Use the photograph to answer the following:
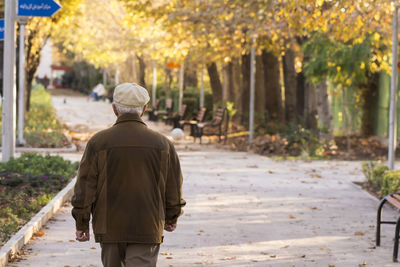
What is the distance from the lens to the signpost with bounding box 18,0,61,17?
1292 cm

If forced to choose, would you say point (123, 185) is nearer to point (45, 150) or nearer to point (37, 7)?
point (37, 7)

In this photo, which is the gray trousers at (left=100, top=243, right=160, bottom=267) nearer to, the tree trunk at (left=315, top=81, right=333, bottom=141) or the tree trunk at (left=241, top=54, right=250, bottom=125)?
the tree trunk at (left=315, top=81, right=333, bottom=141)

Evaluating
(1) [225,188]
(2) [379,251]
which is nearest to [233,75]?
(1) [225,188]

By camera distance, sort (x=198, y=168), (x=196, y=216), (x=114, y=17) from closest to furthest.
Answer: (x=196, y=216), (x=198, y=168), (x=114, y=17)

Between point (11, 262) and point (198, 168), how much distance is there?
10.1m

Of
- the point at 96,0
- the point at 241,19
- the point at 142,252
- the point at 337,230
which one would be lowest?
the point at 337,230

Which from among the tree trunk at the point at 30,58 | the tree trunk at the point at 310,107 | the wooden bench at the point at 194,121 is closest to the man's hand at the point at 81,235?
the tree trunk at the point at 310,107

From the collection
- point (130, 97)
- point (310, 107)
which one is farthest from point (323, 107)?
point (130, 97)

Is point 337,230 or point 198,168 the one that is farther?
point 198,168

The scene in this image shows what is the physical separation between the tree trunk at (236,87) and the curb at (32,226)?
19653mm

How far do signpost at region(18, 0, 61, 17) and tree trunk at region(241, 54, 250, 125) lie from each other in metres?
18.5

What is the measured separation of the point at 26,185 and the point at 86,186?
23.7 feet

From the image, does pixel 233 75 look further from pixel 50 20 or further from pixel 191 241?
pixel 191 241

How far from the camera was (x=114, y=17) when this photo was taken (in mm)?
46594
